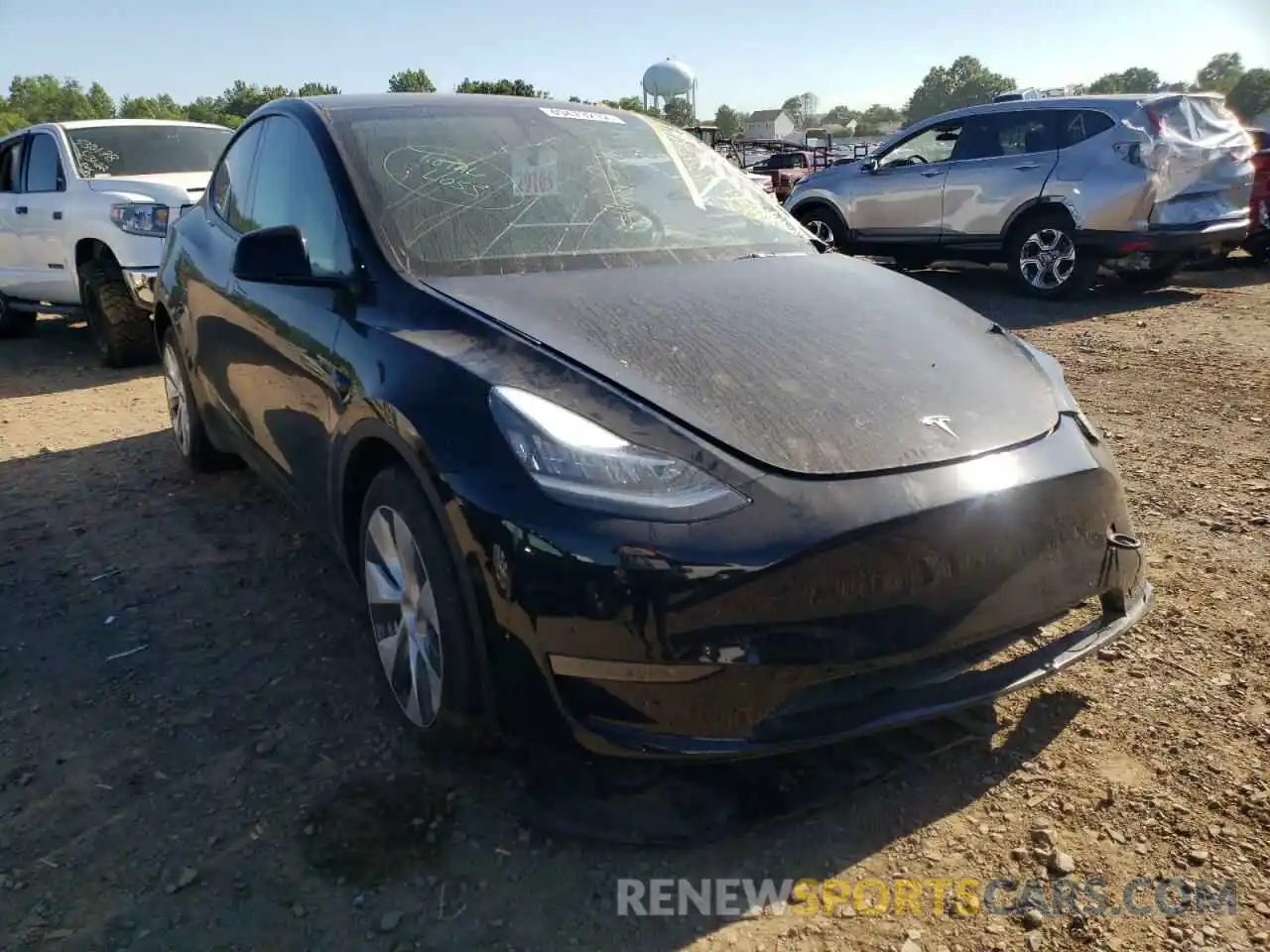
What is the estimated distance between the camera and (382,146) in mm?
3084

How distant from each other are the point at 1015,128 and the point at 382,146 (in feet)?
25.7

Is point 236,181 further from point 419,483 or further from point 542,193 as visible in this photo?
point 419,483

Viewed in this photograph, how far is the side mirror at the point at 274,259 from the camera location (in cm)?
280

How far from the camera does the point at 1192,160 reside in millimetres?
8445

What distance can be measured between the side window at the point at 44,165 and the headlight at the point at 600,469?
7.05m

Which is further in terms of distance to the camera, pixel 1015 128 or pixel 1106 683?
pixel 1015 128

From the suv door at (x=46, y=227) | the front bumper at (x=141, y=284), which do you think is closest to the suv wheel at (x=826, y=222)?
the front bumper at (x=141, y=284)

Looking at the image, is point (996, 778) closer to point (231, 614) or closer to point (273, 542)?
point (231, 614)

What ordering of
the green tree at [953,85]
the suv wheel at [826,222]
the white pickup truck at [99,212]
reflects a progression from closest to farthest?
the white pickup truck at [99,212] < the suv wheel at [826,222] < the green tree at [953,85]

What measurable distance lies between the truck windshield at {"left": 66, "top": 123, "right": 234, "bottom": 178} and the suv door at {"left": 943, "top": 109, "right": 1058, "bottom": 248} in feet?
21.3

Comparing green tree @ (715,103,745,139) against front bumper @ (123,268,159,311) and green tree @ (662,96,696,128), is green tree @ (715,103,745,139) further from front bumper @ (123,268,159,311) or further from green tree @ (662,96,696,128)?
front bumper @ (123,268,159,311)

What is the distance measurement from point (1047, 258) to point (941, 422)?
25.0 ft

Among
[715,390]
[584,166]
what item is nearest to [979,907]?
[715,390]

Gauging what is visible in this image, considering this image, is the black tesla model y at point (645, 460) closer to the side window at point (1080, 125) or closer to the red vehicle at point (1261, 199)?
the side window at point (1080, 125)
